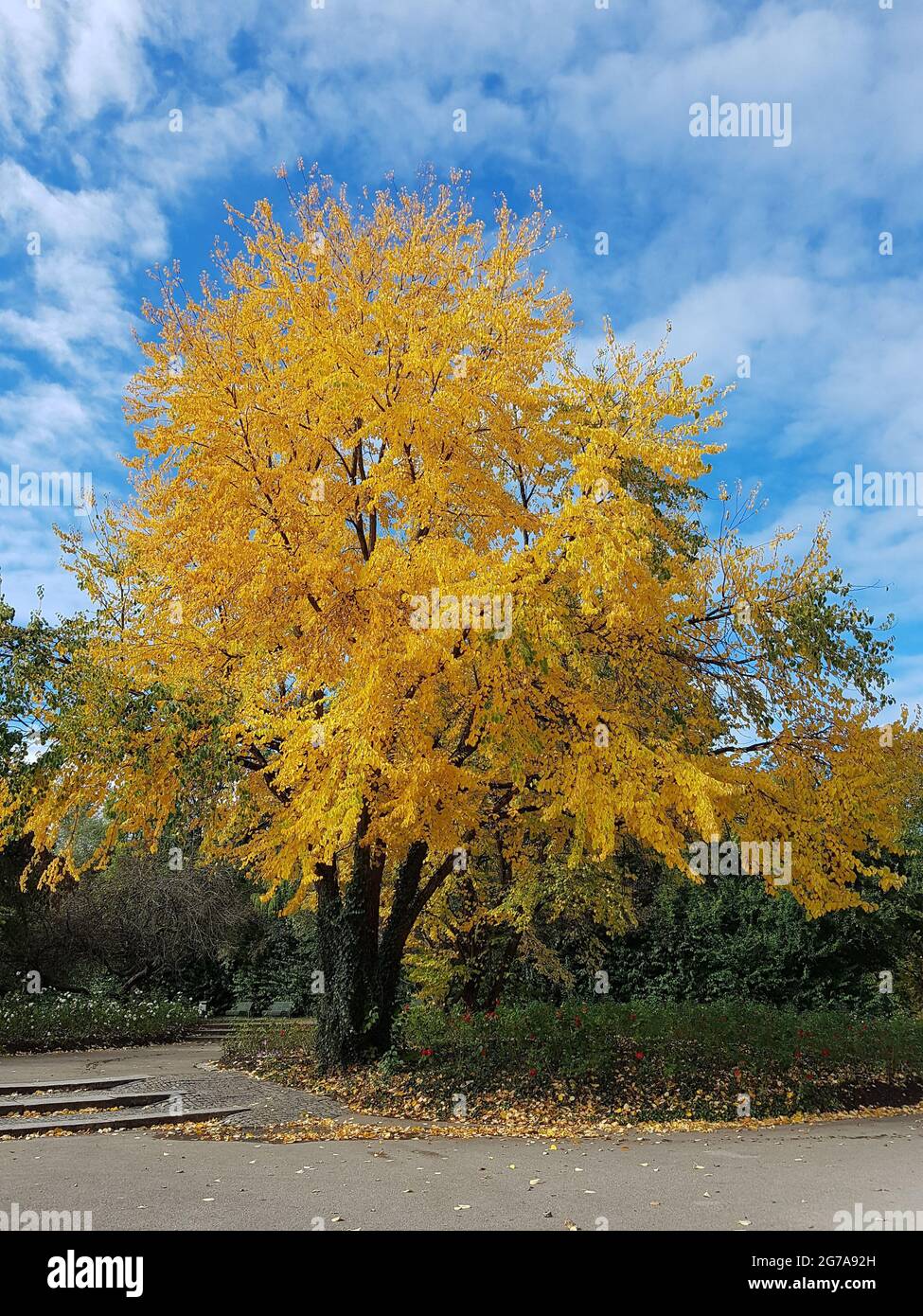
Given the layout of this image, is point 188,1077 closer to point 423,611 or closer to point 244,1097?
point 244,1097

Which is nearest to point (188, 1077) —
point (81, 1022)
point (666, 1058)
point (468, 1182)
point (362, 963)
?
point (362, 963)

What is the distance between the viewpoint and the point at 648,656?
32.2 ft

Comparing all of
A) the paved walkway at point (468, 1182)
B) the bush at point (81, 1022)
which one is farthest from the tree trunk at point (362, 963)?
the bush at point (81, 1022)

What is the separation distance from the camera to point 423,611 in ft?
29.0

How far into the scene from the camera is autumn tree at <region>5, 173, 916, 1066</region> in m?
8.55

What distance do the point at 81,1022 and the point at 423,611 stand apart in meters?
12.6

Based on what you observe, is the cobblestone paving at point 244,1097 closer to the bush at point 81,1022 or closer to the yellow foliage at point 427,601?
the yellow foliage at point 427,601

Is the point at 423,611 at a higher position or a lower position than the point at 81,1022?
higher

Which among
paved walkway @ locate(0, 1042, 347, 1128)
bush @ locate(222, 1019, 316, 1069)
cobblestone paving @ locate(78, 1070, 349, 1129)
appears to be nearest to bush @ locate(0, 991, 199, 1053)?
paved walkway @ locate(0, 1042, 347, 1128)

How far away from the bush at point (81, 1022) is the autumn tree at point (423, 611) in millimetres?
6598

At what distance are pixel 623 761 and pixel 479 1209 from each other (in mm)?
4018

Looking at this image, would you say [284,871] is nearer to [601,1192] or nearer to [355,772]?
[355,772]

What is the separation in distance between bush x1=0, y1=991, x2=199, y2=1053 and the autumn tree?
660 centimetres

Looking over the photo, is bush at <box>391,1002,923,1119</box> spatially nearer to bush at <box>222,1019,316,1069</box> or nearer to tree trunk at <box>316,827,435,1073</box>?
tree trunk at <box>316,827,435,1073</box>
